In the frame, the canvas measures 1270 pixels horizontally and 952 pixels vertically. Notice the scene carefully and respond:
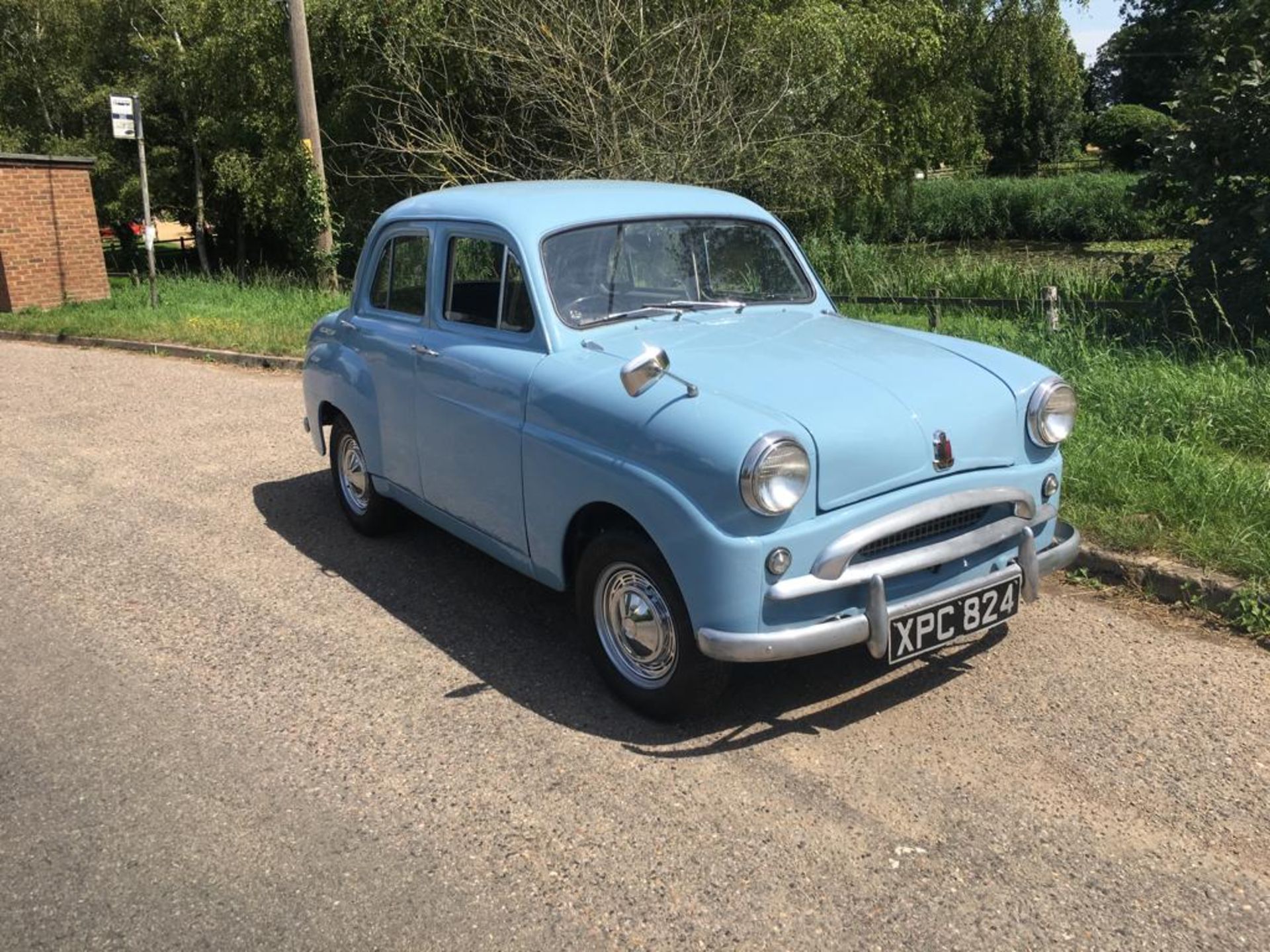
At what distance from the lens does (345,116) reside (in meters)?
18.9

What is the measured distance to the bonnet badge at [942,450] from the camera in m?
3.60

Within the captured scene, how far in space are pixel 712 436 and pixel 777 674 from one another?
1.23 meters

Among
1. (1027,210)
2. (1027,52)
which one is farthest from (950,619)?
Result: (1027,210)

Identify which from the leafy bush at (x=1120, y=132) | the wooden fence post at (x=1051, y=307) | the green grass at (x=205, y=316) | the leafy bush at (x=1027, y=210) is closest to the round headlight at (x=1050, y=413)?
the wooden fence post at (x=1051, y=307)

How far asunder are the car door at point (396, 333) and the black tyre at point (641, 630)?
57.6 inches

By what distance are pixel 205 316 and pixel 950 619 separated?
42.0 ft

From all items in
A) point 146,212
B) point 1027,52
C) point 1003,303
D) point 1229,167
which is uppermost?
point 1027,52

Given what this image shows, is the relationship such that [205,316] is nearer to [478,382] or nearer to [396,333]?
[396,333]

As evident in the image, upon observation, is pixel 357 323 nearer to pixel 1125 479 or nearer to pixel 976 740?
pixel 976 740

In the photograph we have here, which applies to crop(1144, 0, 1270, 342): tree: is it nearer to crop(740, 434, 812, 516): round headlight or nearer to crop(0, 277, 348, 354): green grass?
crop(740, 434, 812, 516): round headlight

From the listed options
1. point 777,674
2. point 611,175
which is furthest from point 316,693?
point 611,175

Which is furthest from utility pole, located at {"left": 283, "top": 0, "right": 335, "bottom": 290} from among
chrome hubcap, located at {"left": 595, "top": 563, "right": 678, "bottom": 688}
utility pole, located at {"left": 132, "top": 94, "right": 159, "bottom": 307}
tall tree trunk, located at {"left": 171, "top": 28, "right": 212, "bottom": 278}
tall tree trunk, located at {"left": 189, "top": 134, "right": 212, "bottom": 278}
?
chrome hubcap, located at {"left": 595, "top": 563, "right": 678, "bottom": 688}

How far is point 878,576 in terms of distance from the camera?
11.2 ft

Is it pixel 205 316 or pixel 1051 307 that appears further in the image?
pixel 205 316
